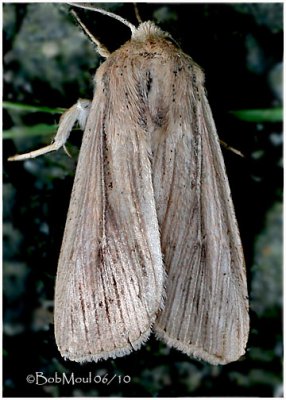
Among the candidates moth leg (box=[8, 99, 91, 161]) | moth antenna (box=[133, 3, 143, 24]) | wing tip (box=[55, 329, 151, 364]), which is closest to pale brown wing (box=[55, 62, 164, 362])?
wing tip (box=[55, 329, 151, 364])

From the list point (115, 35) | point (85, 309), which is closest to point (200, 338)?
point (85, 309)

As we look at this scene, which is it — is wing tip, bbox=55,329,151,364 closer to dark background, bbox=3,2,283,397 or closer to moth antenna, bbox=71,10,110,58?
dark background, bbox=3,2,283,397

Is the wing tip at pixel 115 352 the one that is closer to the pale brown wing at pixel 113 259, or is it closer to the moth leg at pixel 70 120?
the pale brown wing at pixel 113 259

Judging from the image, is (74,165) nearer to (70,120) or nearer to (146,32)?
(70,120)

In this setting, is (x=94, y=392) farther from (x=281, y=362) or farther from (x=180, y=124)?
(x=180, y=124)

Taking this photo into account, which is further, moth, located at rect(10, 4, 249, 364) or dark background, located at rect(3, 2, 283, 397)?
dark background, located at rect(3, 2, 283, 397)

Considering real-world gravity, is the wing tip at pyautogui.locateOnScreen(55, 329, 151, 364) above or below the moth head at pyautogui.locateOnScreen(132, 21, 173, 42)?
below

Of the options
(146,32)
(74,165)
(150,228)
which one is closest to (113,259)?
(150,228)
